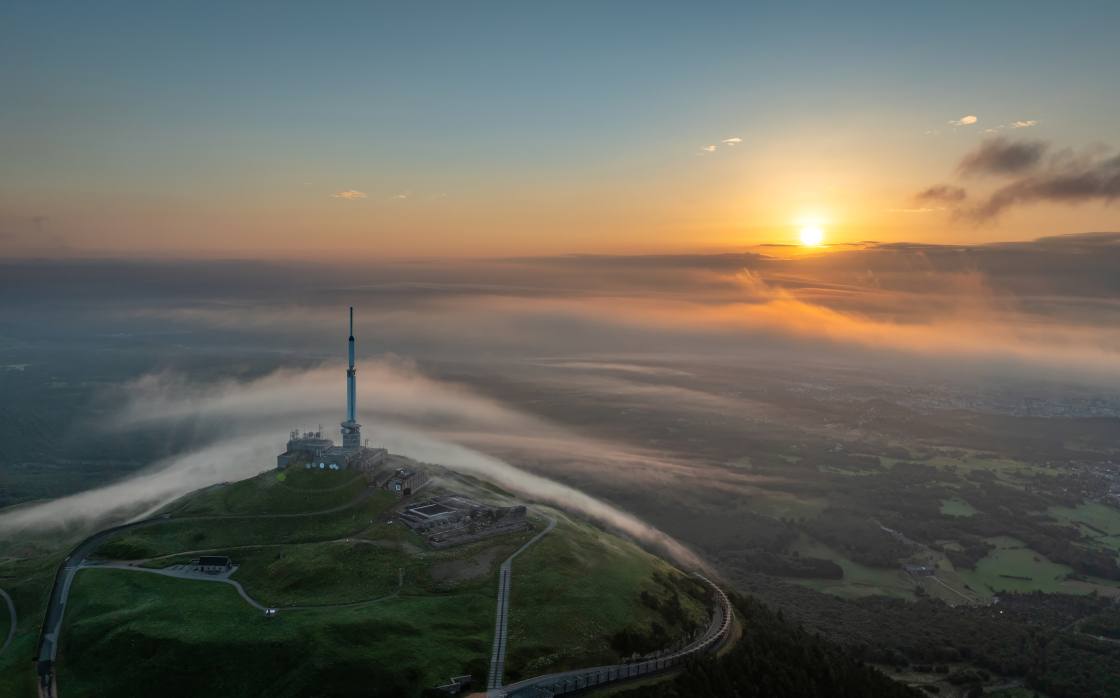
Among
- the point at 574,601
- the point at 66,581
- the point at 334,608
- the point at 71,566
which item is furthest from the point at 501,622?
the point at 71,566

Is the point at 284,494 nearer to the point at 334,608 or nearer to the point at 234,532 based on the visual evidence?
the point at 234,532

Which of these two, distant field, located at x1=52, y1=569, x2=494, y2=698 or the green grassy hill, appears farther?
the green grassy hill

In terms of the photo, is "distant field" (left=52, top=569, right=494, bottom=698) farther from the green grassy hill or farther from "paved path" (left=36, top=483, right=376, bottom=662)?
"paved path" (left=36, top=483, right=376, bottom=662)

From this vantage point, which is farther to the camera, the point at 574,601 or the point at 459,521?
the point at 459,521

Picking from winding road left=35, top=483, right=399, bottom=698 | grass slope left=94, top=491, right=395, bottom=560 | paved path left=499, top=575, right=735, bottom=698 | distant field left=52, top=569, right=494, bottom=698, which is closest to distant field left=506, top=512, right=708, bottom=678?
paved path left=499, top=575, right=735, bottom=698

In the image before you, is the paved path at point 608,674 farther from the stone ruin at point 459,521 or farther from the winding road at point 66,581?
the winding road at point 66,581

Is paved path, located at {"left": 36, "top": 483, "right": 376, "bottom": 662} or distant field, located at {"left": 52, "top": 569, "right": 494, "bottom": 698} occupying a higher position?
distant field, located at {"left": 52, "top": 569, "right": 494, "bottom": 698}
